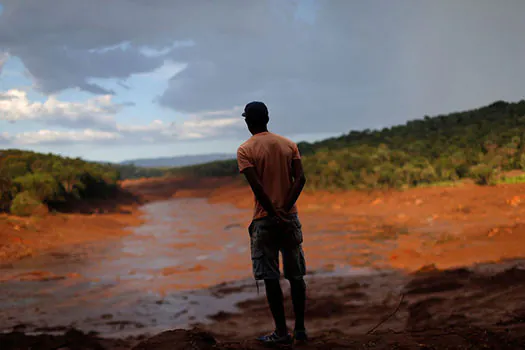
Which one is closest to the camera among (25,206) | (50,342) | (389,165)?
(50,342)

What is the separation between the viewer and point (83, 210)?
67.3 ft

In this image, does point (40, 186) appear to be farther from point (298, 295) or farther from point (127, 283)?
point (298, 295)

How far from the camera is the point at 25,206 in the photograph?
637 inches

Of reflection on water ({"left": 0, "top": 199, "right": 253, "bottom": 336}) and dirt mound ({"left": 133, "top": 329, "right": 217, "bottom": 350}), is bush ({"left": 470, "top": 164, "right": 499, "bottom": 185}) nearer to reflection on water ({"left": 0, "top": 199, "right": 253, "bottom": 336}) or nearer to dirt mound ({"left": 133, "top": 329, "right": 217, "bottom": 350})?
reflection on water ({"left": 0, "top": 199, "right": 253, "bottom": 336})

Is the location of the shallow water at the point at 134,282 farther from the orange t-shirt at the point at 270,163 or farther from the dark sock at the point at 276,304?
the orange t-shirt at the point at 270,163

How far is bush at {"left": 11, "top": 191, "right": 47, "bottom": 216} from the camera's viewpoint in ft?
52.4

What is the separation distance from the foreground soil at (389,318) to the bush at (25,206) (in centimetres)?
1139

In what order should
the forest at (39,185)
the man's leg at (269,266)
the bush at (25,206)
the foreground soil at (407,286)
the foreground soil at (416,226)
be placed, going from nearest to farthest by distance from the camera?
1. the man's leg at (269,266)
2. the foreground soil at (407,286)
3. the foreground soil at (416,226)
4. the bush at (25,206)
5. the forest at (39,185)

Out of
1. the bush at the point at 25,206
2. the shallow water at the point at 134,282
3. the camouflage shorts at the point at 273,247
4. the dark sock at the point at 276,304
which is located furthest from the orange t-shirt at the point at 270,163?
the bush at the point at 25,206

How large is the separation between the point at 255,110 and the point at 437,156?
72.0 ft

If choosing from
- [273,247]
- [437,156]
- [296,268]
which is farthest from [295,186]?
[437,156]

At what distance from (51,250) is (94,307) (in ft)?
19.5

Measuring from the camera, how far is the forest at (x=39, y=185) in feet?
54.1

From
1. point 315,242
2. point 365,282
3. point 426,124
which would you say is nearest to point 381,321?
point 365,282
